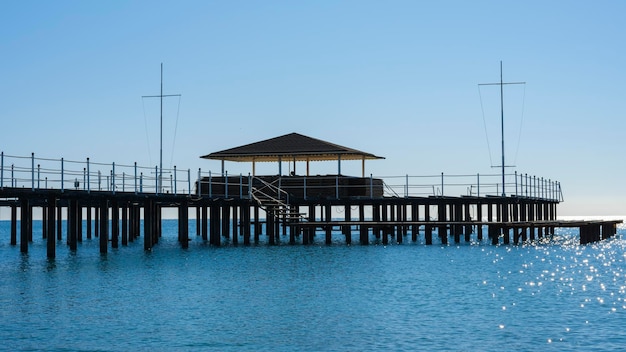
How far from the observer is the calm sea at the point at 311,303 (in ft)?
63.1

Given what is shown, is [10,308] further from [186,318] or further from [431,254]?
[431,254]

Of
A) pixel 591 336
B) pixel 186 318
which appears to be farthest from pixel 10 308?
pixel 591 336

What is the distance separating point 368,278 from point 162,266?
8807mm

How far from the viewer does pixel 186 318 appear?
2208cm

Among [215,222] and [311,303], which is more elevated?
[215,222]

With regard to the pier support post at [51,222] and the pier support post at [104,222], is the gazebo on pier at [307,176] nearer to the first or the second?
the pier support post at [104,222]

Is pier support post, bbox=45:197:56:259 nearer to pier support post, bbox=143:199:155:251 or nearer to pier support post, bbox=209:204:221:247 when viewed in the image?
pier support post, bbox=143:199:155:251

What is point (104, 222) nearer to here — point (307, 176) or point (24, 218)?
point (24, 218)

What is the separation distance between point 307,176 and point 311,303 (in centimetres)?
2333

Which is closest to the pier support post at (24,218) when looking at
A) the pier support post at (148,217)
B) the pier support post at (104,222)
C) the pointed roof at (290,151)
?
the pier support post at (104,222)

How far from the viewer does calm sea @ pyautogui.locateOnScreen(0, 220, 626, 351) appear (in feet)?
63.1

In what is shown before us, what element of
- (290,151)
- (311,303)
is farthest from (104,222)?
(311,303)

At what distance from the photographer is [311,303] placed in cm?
2502

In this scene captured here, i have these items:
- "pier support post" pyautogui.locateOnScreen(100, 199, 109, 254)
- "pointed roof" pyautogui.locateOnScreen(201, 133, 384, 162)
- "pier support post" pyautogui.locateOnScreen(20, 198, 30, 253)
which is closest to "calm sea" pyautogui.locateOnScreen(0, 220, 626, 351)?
"pier support post" pyautogui.locateOnScreen(100, 199, 109, 254)
